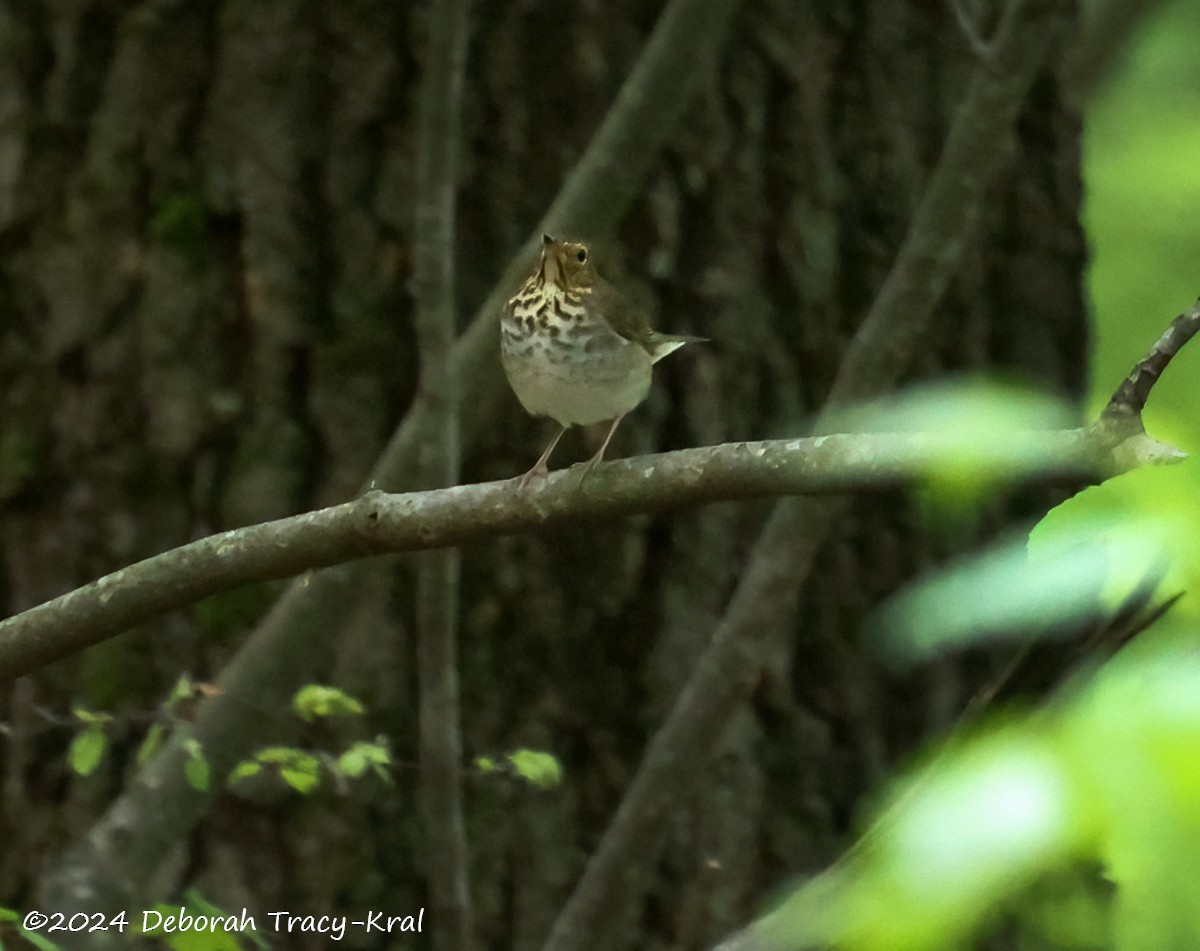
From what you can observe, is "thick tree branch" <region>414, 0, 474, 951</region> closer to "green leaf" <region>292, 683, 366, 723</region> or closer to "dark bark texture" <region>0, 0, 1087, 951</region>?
"green leaf" <region>292, 683, 366, 723</region>

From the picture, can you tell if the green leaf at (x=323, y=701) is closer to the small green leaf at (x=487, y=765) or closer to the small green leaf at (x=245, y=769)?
the small green leaf at (x=245, y=769)

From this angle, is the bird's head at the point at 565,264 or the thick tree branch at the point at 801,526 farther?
the bird's head at the point at 565,264

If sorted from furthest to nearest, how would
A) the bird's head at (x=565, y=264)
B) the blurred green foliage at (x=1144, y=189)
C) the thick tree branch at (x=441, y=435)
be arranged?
1. the blurred green foliage at (x=1144, y=189)
2. the bird's head at (x=565, y=264)
3. the thick tree branch at (x=441, y=435)

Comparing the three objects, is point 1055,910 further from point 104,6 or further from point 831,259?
point 104,6

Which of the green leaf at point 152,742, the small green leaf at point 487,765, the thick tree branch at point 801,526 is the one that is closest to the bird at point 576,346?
the thick tree branch at point 801,526

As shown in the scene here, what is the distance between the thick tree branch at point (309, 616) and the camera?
88.9 inches

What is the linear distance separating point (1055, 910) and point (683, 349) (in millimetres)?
1386

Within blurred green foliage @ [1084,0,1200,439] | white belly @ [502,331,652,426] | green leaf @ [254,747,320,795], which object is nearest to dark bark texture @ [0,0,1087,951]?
white belly @ [502,331,652,426]

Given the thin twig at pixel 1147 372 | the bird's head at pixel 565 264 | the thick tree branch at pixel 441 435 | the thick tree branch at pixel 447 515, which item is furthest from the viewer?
the bird's head at pixel 565 264

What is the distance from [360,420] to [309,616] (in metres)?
0.82

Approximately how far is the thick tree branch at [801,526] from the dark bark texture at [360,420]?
1.92 feet

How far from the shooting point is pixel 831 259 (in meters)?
3.36

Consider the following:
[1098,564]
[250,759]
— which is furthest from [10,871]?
[1098,564]

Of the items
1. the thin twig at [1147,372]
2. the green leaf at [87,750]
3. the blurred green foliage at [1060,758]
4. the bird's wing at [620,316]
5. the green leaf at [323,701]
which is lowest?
the blurred green foliage at [1060,758]
